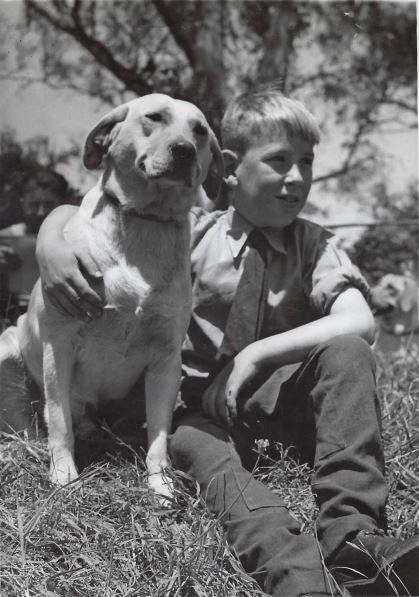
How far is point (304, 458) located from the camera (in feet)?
6.54

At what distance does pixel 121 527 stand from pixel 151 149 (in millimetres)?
964

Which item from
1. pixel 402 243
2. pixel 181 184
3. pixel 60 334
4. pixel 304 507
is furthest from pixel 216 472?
pixel 402 243

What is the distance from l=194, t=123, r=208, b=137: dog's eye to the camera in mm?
1986

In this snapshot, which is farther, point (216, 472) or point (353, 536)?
point (216, 472)

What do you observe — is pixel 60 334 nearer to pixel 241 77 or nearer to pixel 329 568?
pixel 329 568

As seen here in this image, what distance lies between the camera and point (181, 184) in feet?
6.22

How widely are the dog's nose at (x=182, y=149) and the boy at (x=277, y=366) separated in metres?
0.36

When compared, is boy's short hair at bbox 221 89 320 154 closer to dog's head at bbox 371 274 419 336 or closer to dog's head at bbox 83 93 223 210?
dog's head at bbox 83 93 223 210

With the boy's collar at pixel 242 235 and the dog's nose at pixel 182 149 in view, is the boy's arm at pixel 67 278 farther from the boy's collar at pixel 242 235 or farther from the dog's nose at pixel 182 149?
the boy's collar at pixel 242 235

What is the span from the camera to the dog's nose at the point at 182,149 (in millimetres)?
1837

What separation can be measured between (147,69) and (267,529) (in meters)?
3.12

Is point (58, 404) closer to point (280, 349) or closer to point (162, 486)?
point (162, 486)

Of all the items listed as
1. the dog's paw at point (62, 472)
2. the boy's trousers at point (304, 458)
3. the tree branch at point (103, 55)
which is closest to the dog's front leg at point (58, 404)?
the dog's paw at point (62, 472)

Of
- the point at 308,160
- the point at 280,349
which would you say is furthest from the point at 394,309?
the point at 280,349
